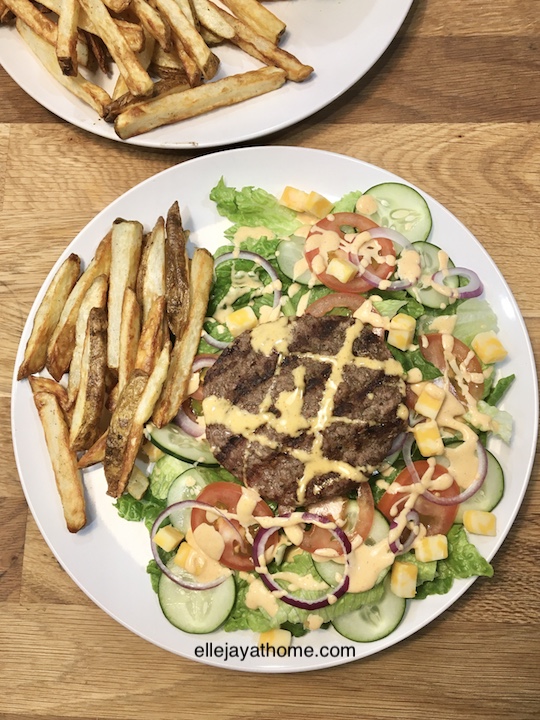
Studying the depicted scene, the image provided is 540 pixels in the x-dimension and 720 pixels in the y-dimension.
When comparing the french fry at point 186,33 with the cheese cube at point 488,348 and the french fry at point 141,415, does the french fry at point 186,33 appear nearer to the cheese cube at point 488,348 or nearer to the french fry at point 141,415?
the french fry at point 141,415

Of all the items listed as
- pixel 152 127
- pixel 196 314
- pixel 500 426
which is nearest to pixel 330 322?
pixel 196 314

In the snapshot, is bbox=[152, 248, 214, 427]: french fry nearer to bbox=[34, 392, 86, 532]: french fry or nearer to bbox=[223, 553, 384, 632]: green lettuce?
bbox=[34, 392, 86, 532]: french fry

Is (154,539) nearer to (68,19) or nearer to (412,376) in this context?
(412,376)

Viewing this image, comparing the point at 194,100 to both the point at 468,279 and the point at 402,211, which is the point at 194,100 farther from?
the point at 468,279

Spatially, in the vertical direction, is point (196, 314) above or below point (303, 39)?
below

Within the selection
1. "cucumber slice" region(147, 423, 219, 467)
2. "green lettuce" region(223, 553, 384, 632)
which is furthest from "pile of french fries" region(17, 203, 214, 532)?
"green lettuce" region(223, 553, 384, 632)

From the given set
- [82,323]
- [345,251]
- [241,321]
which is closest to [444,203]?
[345,251]

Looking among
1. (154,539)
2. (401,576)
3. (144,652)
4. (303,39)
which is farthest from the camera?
(303,39)

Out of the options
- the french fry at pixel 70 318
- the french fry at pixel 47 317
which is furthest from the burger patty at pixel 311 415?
the french fry at pixel 47 317
